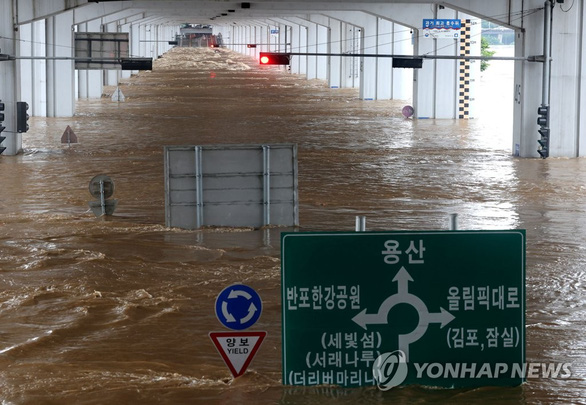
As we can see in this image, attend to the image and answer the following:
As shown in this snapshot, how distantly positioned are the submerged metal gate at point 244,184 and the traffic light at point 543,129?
1208cm

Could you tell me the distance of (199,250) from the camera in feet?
51.4

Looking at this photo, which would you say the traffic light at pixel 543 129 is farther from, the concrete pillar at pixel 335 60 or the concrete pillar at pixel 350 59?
the concrete pillar at pixel 335 60

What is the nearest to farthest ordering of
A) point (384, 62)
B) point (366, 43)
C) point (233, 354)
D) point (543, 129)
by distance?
point (233, 354) → point (543, 129) → point (366, 43) → point (384, 62)

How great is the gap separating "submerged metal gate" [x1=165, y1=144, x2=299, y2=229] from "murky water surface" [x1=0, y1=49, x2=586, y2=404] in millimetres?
364

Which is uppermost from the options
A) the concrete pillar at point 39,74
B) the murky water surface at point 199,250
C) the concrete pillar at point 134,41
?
the concrete pillar at point 134,41

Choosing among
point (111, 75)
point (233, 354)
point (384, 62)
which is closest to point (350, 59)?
point (384, 62)

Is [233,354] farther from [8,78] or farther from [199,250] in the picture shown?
[8,78]

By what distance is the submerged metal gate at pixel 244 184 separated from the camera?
1752 cm

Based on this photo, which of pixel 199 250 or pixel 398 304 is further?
pixel 199 250

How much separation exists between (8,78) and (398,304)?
22410 mm

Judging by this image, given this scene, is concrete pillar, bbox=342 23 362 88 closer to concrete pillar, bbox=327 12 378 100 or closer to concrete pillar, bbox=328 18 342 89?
concrete pillar, bbox=328 18 342 89

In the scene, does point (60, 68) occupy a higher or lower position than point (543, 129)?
higher

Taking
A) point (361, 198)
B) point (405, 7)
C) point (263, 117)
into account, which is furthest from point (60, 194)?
point (405, 7)

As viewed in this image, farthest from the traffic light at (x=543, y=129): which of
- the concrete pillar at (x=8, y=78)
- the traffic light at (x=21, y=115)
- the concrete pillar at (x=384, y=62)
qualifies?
the concrete pillar at (x=384, y=62)
